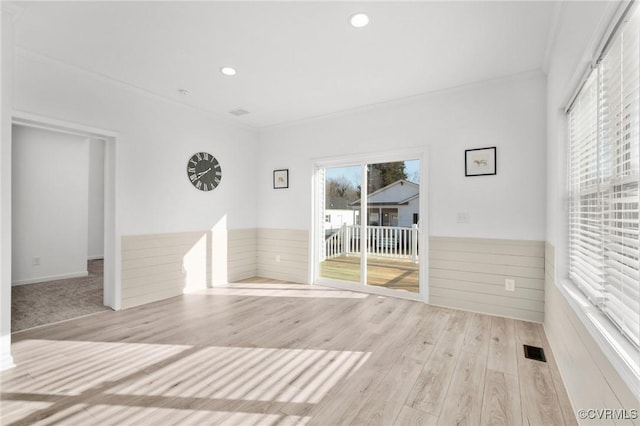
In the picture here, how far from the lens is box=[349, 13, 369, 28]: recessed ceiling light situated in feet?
7.76

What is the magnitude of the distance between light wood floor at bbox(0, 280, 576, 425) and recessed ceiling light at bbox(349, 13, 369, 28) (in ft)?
9.01

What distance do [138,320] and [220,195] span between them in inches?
86.2

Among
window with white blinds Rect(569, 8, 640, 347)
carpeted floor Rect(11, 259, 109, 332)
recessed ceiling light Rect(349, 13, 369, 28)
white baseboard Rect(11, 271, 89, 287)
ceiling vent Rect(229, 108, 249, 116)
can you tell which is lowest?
carpeted floor Rect(11, 259, 109, 332)

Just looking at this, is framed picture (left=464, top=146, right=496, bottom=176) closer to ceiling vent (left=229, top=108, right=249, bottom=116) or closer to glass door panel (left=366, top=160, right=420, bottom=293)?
glass door panel (left=366, top=160, right=420, bottom=293)

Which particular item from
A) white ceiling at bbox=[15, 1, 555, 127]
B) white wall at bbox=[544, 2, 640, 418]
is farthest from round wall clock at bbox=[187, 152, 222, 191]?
white wall at bbox=[544, 2, 640, 418]

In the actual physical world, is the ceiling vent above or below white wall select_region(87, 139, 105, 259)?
above

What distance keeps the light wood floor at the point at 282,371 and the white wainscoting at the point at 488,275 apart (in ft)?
0.60

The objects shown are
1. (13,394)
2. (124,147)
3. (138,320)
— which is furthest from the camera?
(124,147)

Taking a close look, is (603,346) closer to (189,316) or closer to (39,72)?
(189,316)

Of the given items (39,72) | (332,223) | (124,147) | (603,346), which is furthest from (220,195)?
(603,346)

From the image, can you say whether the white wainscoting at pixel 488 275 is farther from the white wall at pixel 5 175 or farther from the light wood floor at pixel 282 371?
the white wall at pixel 5 175

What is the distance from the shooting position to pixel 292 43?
2.76 metres

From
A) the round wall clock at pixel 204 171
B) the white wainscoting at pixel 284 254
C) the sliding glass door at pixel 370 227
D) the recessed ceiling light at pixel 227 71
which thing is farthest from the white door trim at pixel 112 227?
the sliding glass door at pixel 370 227

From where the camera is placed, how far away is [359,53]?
2922mm
